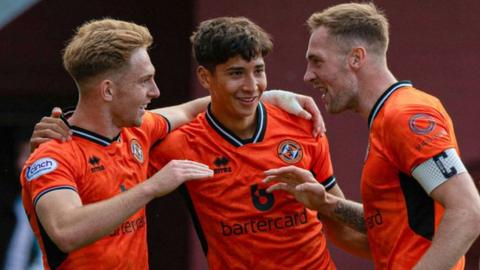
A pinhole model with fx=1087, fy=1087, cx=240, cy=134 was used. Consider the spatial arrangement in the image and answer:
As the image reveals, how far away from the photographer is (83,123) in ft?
15.2

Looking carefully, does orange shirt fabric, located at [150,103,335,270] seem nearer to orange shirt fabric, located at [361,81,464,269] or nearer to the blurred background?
orange shirt fabric, located at [361,81,464,269]

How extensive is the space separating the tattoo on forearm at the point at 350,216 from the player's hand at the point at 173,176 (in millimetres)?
740

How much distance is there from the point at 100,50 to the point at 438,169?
1555 millimetres

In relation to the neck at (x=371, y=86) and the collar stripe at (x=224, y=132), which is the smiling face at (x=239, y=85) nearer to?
the collar stripe at (x=224, y=132)

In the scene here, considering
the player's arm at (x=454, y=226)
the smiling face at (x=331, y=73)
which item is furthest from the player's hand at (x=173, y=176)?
the player's arm at (x=454, y=226)

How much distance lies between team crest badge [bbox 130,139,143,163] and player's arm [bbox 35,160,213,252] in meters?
0.45

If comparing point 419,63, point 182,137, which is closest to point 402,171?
point 182,137

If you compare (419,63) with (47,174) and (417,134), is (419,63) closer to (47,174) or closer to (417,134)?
(417,134)

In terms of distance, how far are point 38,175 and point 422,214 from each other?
1520 mm

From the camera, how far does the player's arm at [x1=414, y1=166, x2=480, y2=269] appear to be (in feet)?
12.6

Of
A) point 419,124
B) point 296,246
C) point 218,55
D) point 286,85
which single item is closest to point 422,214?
point 419,124

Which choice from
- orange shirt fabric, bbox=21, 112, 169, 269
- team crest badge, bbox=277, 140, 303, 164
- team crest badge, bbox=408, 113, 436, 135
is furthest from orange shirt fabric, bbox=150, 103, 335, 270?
team crest badge, bbox=408, 113, 436, 135

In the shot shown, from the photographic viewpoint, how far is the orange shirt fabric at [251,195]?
15.8ft

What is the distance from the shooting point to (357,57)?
443 cm
